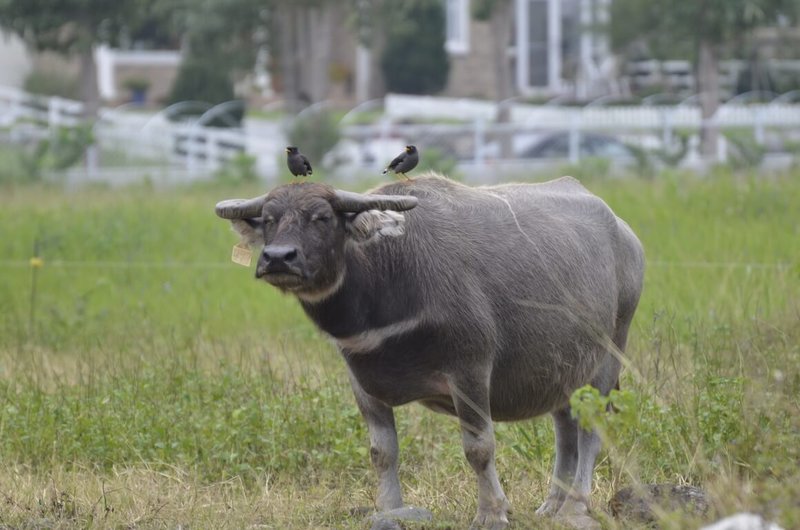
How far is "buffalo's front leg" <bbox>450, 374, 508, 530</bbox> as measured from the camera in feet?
18.3

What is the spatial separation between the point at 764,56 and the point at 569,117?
13.1m

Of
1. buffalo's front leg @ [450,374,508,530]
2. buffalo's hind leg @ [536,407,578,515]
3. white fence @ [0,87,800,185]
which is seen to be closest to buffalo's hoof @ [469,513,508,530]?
buffalo's front leg @ [450,374,508,530]

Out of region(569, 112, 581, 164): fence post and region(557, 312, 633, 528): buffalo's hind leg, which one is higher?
region(557, 312, 633, 528): buffalo's hind leg

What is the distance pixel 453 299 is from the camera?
5.59 m

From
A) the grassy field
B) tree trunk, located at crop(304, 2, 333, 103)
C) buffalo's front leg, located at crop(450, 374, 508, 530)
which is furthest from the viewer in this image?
tree trunk, located at crop(304, 2, 333, 103)

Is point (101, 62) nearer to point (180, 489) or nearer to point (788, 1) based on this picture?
point (788, 1)

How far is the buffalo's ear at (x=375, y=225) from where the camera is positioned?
5.47 meters

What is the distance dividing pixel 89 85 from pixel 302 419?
19584 mm

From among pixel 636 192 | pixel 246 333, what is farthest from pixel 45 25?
pixel 246 333

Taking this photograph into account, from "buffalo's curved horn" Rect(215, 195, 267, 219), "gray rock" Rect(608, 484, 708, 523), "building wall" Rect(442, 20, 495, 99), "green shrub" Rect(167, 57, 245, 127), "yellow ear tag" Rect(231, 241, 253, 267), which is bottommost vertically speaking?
"building wall" Rect(442, 20, 495, 99)

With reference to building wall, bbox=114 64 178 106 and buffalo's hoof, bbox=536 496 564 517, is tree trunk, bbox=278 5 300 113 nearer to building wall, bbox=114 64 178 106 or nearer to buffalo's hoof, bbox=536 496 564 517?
building wall, bbox=114 64 178 106

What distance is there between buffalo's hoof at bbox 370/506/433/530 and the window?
33.0m

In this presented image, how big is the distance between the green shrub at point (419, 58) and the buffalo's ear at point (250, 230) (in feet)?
97.8

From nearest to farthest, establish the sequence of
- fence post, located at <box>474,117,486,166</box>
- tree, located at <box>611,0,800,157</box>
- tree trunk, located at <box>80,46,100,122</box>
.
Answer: fence post, located at <box>474,117,486,166</box> < tree, located at <box>611,0,800,157</box> < tree trunk, located at <box>80,46,100,122</box>
